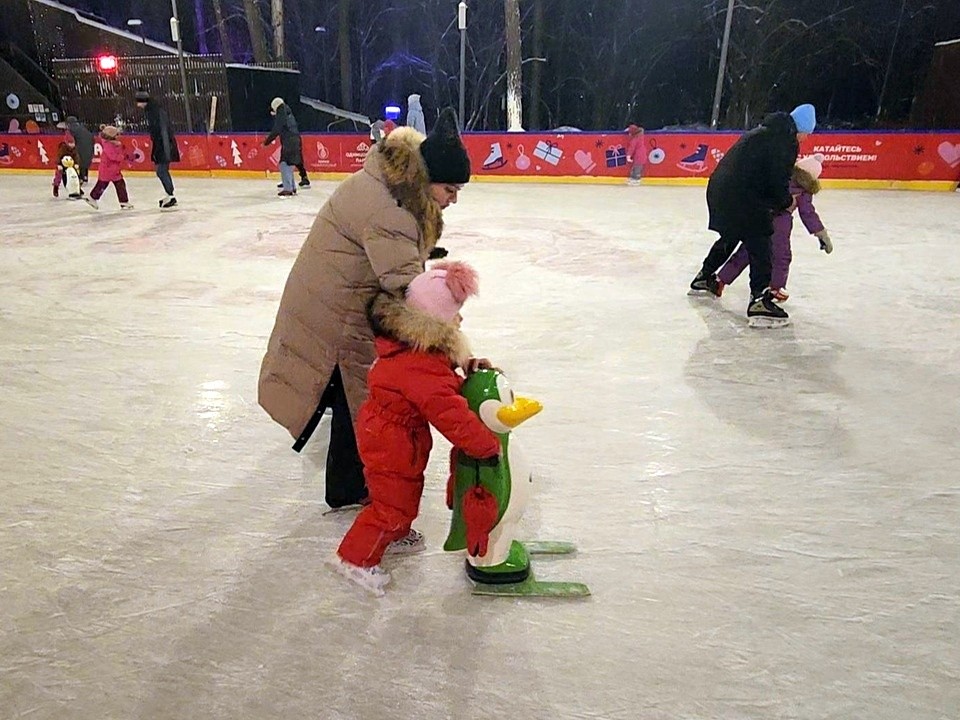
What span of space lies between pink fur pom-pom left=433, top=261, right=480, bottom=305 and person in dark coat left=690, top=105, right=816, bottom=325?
107 inches

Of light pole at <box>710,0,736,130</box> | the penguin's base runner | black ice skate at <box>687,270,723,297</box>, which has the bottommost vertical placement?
the penguin's base runner

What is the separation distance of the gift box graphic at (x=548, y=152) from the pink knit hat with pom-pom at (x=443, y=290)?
1043 centimetres

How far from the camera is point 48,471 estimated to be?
8.03ft

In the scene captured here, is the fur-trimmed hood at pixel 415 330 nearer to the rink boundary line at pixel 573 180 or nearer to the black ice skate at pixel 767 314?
the black ice skate at pixel 767 314

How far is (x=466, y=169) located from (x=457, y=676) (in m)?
1.22

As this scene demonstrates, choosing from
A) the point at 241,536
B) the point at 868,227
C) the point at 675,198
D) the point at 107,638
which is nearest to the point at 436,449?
the point at 241,536

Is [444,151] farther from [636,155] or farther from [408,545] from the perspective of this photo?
[636,155]

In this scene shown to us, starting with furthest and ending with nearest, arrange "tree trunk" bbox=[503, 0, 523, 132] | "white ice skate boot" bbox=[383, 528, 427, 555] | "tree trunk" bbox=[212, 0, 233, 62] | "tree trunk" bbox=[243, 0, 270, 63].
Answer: "tree trunk" bbox=[212, 0, 233, 62]
"tree trunk" bbox=[243, 0, 270, 63]
"tree trunk" bbox=[503, 0, 523, 132]
"white ice skate boot" bbox=[383, 528, 427, 555]

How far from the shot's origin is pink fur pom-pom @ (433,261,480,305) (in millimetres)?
1627

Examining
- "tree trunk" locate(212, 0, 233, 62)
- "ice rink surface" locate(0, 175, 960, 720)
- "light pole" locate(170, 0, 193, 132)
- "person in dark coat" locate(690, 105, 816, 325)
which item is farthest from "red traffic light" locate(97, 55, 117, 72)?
"person in dark coat" locate(690, 105, 816, 325)

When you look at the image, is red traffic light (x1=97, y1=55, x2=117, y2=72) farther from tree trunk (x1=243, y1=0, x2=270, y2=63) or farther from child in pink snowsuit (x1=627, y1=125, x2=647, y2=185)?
child in pink snowsuit (x1=627, y1=125, x2=647, y2=185)

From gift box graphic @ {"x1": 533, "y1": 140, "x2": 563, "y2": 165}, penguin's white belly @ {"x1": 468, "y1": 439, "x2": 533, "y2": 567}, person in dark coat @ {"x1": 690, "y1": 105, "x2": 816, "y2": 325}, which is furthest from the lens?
gift box graphic @ {"x1": 533, "y1": 140, "x2": 563, "y2": 165}

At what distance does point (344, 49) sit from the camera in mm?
20578

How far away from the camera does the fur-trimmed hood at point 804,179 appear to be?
12.9ft
